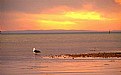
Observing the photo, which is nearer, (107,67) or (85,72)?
(85,72)

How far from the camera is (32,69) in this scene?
40500 mm

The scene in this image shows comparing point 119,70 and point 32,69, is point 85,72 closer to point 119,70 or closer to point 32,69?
point 119,70

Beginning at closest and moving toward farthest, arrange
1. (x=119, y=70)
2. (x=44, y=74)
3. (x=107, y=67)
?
1. (x=44, y=74)
2. (x=119, y=70)
3. (x=107, y=67)

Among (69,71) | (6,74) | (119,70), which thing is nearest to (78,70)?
(69,71)

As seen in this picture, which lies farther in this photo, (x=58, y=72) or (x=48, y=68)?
(x=48, y=68)

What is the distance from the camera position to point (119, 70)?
38.4 meters

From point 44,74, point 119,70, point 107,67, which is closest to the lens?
point 44,74

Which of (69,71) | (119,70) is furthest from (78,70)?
(119,70)

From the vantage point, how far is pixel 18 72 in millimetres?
37688

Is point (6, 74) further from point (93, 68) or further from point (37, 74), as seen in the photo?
point (93, 68)

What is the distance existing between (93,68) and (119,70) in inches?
105

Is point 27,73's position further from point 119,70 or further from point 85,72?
point 119,70

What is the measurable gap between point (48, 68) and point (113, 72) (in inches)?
275

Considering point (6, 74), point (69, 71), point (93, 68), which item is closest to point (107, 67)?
point (93, 68)
